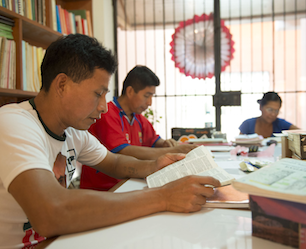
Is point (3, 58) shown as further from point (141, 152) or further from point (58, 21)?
point (141, 152)

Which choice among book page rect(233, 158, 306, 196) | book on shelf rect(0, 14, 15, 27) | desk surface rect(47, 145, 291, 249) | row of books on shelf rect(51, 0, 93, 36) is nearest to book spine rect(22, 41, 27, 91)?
book on shelf rect(0, 14, 15, 27)

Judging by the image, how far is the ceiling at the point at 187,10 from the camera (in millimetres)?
3316

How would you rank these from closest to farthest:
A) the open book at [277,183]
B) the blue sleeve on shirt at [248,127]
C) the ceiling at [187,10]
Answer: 1. the open book at [277,183]
2. the blue sleeve on shirt at [248,127]
3. the ceiling at [187,10]

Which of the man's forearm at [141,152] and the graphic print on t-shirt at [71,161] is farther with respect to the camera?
the man's forearm at [141,152]

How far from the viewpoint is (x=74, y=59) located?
833 mm

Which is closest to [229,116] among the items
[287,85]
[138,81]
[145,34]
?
[287,85]

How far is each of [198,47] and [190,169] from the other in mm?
2813

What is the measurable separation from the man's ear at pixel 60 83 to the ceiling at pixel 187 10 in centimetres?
295

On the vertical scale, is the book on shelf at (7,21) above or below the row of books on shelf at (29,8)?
below

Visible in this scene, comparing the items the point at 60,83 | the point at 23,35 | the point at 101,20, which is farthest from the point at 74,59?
the point at 101,20

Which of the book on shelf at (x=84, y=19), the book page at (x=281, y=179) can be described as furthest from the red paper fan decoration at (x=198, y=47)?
the book page at (x=281, y=179)

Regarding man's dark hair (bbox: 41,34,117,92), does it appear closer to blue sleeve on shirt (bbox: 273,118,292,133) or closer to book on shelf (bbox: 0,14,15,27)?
book on shelf (bbox: 0,14,15,27)

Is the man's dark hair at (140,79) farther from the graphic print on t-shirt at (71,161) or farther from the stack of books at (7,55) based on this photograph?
the graphic print on t-shirt at (71,161)

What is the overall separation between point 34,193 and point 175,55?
3.20m
